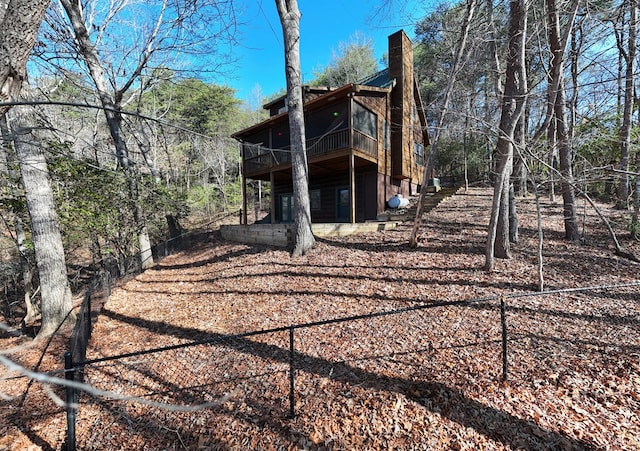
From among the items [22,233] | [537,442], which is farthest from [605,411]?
[22,233]

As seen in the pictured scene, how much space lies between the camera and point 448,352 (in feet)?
11.9

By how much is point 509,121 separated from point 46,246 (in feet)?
30.8

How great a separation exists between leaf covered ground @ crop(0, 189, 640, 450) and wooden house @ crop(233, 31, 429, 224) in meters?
6.33

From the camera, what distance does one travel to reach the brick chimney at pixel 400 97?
42.7 feet

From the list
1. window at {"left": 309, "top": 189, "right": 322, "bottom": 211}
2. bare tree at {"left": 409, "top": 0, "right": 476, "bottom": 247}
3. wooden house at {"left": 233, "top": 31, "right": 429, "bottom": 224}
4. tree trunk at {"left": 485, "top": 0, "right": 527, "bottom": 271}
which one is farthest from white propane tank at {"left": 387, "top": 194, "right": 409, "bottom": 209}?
tree trunk at {"left": 485, "top": 0, "right": 527, "bottom": 271}

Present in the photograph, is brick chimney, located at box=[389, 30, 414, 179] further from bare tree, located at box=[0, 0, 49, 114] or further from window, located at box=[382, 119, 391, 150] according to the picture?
bare tree, located at box=[0, 0, 49, 114]

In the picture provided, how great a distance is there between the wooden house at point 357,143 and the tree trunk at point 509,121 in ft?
17.2

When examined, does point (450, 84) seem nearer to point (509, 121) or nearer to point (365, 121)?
point (509, 121)

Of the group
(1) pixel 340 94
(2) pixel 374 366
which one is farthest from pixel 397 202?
(2) pixel 374 366

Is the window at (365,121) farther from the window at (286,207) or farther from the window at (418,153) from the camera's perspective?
the window at (286,207)

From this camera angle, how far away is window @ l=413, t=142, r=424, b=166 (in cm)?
1567

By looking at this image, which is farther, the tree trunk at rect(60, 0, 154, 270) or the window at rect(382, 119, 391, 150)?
the window at rect(382, 119, 391, 150)

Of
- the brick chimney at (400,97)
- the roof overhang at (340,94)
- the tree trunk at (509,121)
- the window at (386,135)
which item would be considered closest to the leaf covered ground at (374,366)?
the tree trunk at (509,121)

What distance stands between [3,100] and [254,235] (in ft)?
27.1
